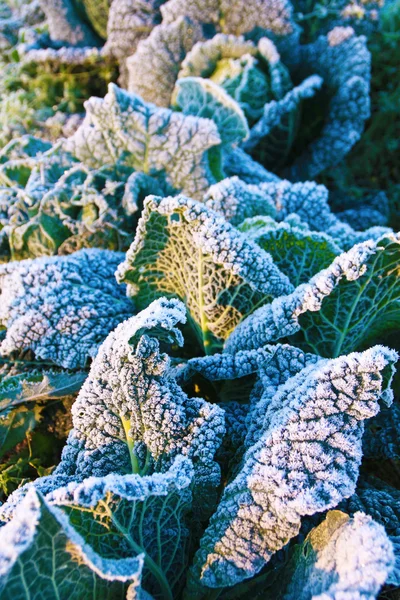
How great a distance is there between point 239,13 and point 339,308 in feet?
6.85

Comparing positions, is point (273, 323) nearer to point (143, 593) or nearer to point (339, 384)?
point (339, 384)

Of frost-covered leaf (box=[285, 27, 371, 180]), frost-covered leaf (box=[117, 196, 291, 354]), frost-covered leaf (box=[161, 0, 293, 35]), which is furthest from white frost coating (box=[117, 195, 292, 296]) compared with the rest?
frost-covered leaf (box=[161, 0, 293, 35])

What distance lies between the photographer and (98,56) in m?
3.27

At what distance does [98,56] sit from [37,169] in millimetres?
1386

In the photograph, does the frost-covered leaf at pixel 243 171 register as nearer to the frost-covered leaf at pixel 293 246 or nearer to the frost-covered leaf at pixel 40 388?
the frost-covered leaf at pixel 293 246

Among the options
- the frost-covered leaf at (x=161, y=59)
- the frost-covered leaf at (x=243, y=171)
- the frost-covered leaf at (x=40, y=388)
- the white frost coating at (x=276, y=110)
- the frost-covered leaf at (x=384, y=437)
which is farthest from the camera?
the frost-covered leaf at (x=161, y=59)

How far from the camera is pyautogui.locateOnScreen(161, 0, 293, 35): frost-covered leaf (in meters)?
2.85

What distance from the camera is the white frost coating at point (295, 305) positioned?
1.31 metres

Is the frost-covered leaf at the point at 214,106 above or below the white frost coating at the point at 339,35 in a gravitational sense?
below

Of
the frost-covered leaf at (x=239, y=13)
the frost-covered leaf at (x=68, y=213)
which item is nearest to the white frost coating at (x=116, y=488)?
the frost-covered leaf at (x=68, y=213)

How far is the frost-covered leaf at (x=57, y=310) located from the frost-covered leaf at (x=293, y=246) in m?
0.51

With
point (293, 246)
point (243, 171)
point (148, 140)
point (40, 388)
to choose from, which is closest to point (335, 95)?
point (243, 171)

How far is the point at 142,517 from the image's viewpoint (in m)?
1.13

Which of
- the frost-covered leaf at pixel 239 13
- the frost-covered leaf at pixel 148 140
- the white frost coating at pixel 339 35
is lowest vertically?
the frost-covered leaf at pixel 148 140
